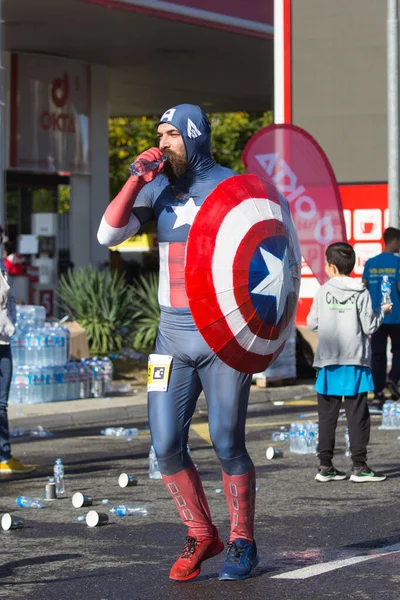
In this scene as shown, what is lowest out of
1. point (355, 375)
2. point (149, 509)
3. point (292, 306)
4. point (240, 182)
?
point (149, 509)

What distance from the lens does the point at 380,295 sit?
531 inches

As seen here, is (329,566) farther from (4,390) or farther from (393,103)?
(393,103)

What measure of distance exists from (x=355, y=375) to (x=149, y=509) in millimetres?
1821

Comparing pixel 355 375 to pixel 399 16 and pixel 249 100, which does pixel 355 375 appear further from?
pixel 249 100

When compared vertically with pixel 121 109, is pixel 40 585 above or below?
below

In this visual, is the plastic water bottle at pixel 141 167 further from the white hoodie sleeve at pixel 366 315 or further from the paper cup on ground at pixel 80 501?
the white hoodie sleeve at pixel 366 315

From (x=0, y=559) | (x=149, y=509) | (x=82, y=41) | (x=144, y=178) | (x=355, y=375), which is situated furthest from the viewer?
(x=82, y=41)

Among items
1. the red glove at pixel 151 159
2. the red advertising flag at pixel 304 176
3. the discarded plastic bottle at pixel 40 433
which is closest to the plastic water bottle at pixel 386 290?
the discarded plastic bottle at pixel 40 433

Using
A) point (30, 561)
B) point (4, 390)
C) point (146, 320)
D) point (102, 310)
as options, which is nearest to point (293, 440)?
point (4, 390)

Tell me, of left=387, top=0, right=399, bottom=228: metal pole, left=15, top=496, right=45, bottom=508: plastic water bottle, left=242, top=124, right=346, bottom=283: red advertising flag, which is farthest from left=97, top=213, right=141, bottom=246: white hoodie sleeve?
left=387, top=0, right=399, bottom=228: metal pole

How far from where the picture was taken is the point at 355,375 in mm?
8797

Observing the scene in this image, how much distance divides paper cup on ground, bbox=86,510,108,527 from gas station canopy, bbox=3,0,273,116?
45.6 ft

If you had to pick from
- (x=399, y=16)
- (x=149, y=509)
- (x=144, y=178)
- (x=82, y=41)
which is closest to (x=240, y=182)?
(x=144, y=178)

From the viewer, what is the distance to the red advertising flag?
17375mm
